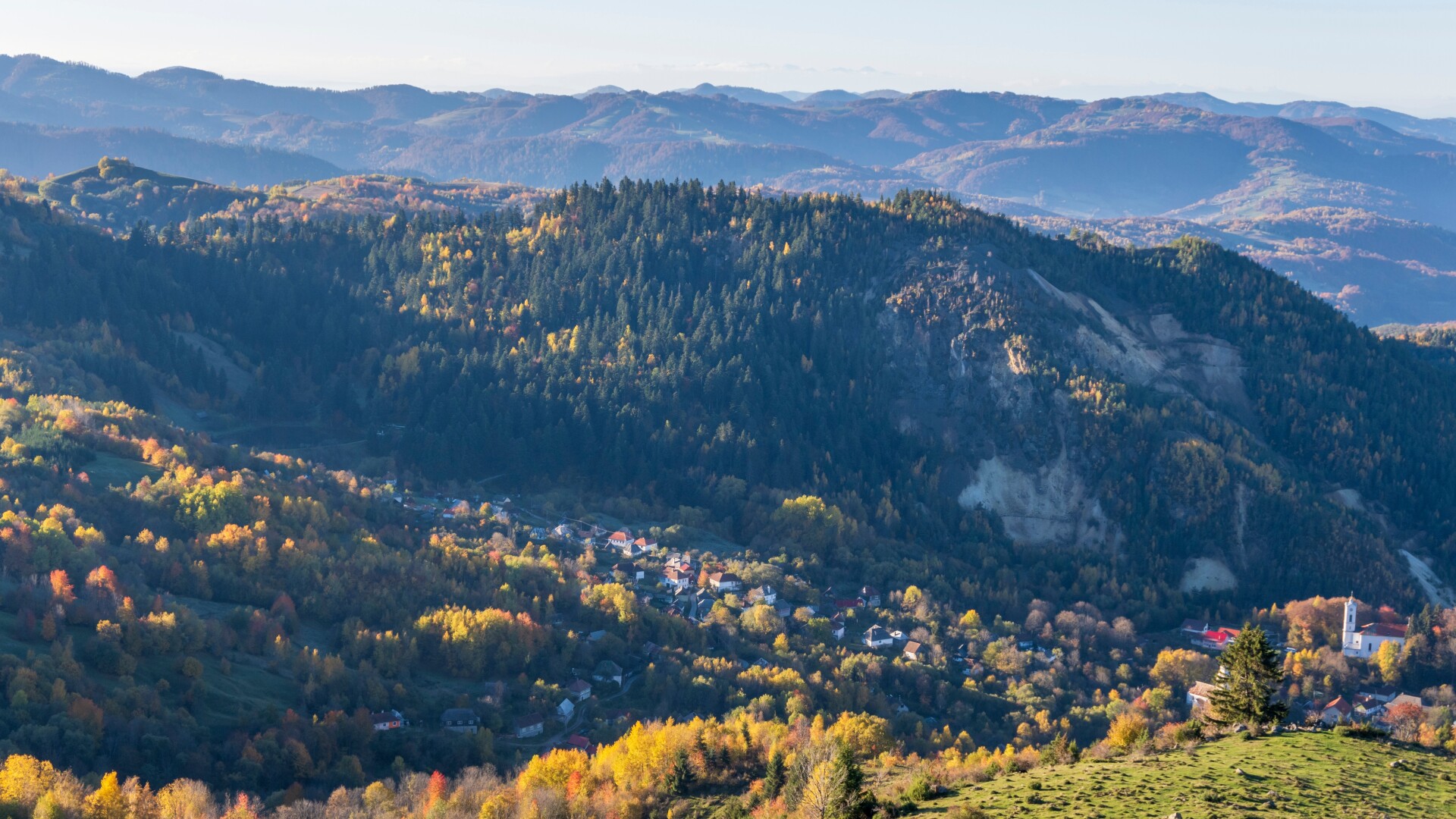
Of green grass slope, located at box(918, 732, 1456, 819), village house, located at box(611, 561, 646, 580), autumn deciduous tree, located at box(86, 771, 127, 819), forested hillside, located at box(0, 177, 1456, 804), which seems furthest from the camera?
village house, located at box(611, 561, 646, 580)

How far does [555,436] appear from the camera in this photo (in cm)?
15888

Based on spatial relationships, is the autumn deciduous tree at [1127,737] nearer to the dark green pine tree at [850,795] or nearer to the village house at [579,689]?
the dark green pine tree at [850,795]

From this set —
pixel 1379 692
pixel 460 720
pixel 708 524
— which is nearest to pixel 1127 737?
pixel 460 720

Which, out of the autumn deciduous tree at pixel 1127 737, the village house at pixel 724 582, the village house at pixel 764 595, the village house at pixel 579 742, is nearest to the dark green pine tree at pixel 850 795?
the autumn deciduous tree at pixel 1127 737

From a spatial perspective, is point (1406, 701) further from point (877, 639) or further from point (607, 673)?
point (607, 673)

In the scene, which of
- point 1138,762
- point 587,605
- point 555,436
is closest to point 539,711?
point 587,605

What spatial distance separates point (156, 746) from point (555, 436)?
8578cm

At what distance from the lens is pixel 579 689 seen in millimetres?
96062

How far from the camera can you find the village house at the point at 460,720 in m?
87.1

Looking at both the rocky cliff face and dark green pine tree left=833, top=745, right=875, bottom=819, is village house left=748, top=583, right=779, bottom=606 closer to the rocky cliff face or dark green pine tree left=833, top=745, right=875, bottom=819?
the rocky cliff face

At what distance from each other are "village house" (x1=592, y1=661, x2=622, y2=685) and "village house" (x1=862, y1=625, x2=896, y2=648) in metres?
23.1

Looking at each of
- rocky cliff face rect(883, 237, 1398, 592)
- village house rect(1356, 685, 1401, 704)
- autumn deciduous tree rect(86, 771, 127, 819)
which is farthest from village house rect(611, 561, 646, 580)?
autumn deciduous tree rect(86, 771, 127, 819)

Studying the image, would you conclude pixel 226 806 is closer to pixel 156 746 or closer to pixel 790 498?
pixel 156 746

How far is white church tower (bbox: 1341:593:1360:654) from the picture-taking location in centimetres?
11238
